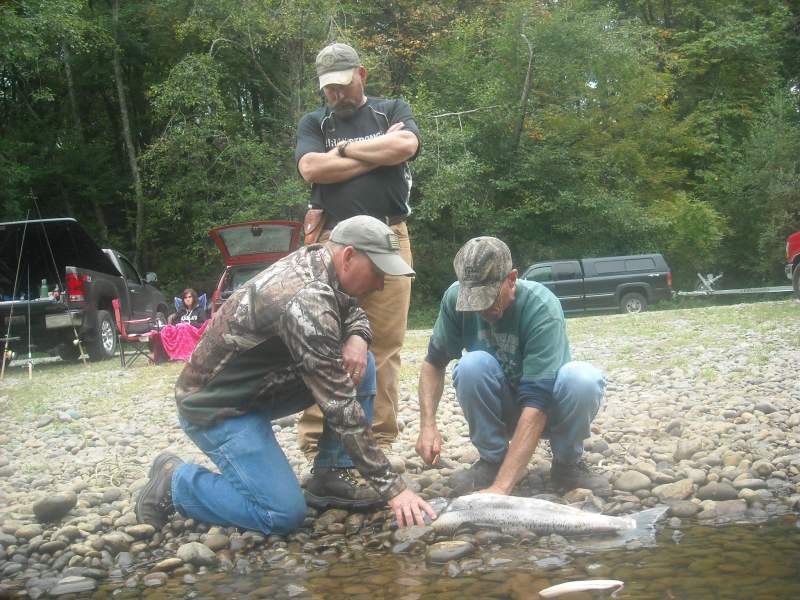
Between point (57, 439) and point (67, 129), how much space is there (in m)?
23.3

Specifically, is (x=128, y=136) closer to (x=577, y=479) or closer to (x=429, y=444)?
(x=429, y=444)

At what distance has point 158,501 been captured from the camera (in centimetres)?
392

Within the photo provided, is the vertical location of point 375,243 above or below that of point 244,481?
above

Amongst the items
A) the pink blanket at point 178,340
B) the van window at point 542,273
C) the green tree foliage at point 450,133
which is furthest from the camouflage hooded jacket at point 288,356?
the van window at point 542,273

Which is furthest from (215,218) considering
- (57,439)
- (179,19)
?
(57,439)

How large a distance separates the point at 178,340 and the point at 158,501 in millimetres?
8674

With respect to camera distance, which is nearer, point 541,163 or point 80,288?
point 80,288

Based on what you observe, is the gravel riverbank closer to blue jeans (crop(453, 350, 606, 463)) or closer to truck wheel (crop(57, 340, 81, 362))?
blue jeans (crop(453, 350, 606, 463))

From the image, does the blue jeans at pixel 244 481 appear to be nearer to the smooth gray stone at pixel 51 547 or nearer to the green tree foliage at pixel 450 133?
the smooth gray stone at pixel 51 547

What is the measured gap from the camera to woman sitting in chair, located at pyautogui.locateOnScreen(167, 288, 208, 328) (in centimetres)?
1429

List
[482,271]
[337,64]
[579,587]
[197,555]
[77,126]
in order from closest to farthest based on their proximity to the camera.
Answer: [579,587] → [197,555] → [482,271] → [337,64] → [77,126]

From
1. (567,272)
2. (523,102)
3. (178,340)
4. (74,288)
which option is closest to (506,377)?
(178,340)

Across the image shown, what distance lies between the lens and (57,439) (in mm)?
6422

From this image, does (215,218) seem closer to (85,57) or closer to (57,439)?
(85,57)
